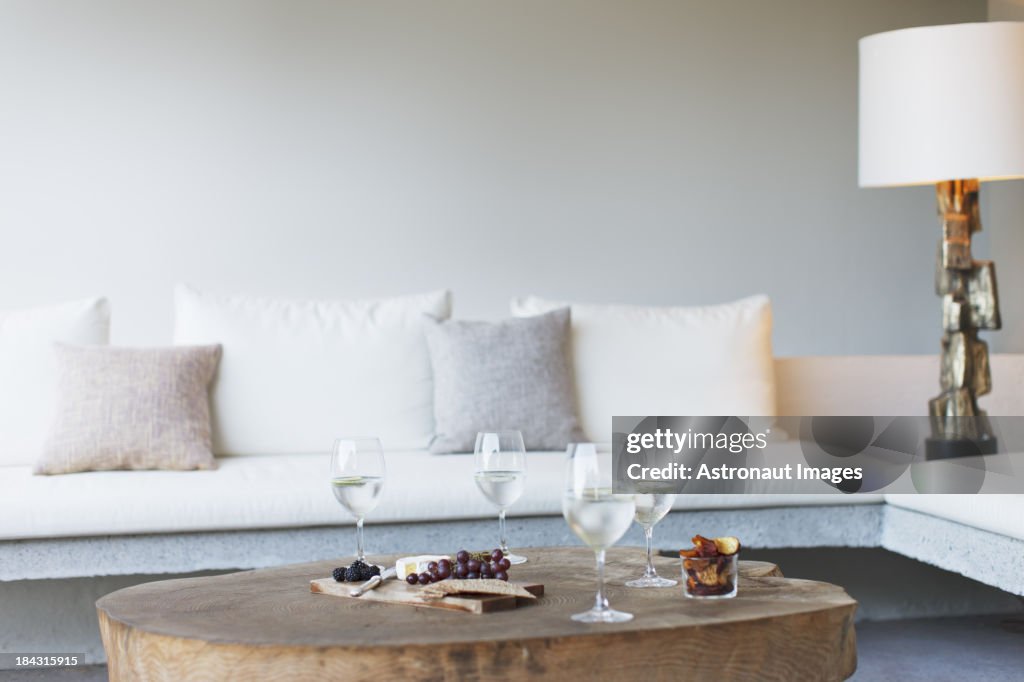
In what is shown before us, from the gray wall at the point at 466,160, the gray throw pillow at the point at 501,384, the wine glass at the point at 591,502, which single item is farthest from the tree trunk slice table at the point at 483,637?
the gray wall at the point at 466,160

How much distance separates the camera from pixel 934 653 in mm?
3135

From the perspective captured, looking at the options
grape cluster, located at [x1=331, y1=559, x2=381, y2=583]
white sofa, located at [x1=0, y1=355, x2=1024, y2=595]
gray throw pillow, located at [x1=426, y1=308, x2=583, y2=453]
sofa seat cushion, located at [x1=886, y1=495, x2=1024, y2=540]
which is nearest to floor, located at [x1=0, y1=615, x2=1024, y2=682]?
white sofa, located at [x1=0, y1=355, x2=1024, y2=595]

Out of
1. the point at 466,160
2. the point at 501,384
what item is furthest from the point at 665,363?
the point at 466,160

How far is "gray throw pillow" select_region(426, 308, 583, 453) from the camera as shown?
3344 millimetres

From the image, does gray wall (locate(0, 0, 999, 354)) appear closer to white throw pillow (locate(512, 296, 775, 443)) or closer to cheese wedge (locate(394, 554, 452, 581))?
white throw pillow (locate(512, 296, 775, 443))

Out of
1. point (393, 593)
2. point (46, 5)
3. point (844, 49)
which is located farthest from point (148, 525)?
point (844, 49)

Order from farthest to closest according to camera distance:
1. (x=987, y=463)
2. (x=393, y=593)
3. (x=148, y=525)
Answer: (x=987, y=463)
(x=148, y=525)
(x=393, y=593)

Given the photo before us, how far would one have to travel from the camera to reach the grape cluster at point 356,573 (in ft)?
5.37

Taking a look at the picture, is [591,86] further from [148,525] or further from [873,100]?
[148,525]

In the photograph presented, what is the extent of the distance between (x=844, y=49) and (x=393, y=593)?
3.67m

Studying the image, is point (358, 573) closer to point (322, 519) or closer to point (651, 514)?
point (651, 514)

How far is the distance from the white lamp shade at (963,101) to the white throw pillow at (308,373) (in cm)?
152

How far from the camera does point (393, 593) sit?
1.56m

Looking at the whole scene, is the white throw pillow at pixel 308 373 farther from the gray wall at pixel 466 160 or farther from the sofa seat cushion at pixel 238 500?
the gray wall at pixel 466 160
